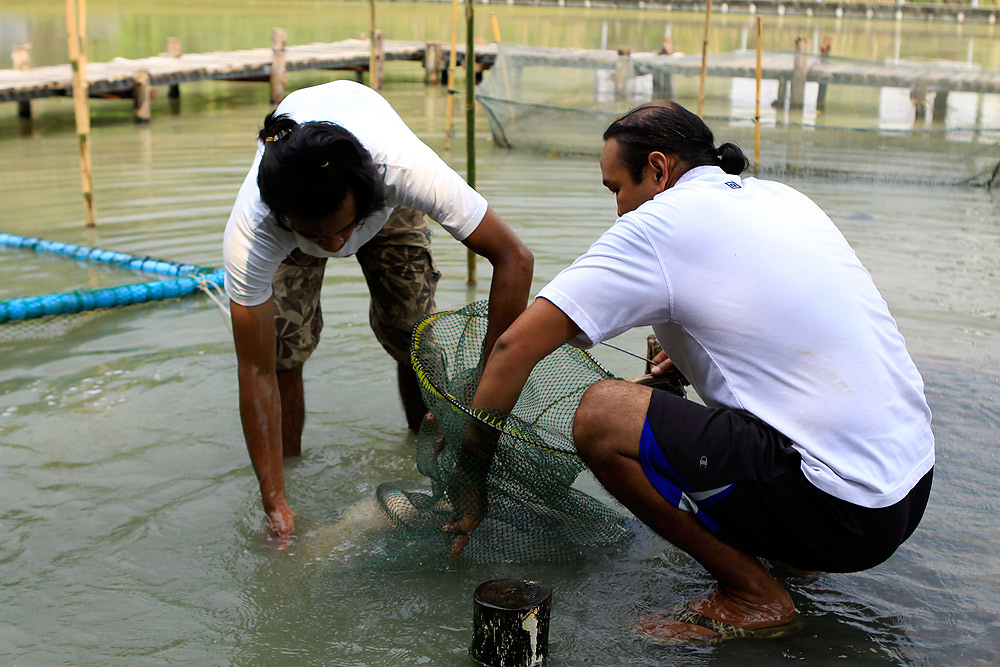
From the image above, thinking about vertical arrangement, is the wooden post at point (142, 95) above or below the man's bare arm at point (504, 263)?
above

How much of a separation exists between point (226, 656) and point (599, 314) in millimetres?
1285

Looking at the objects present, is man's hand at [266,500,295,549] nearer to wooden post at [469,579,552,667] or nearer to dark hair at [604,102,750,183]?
wooden post at [469,579,552,667]

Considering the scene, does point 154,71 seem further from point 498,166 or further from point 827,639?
point 827,639

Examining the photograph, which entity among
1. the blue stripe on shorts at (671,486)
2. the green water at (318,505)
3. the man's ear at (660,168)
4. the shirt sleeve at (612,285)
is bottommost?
the green water at (318,505)

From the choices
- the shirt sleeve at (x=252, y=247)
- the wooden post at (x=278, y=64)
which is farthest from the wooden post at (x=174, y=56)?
the shirt sleeve at (x=252, y=247)

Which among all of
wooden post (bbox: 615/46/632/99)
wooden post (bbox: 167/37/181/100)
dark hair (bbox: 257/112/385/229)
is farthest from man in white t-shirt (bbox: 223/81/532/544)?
wooden post (bbox: 167/37/181/100)

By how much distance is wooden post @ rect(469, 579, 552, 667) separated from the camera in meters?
2.17

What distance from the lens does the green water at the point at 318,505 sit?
242 centimetres

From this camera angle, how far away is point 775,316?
6.98ft

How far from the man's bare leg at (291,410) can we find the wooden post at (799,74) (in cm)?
1067

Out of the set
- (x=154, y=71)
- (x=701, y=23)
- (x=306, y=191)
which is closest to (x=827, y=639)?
(x=306, y=191)

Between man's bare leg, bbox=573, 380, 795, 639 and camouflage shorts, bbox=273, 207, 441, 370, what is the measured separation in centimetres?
122

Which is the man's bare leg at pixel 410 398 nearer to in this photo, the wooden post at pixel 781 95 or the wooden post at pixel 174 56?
the wooden post at pixel 174 56

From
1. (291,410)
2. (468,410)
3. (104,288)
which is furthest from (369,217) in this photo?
(104,288)
